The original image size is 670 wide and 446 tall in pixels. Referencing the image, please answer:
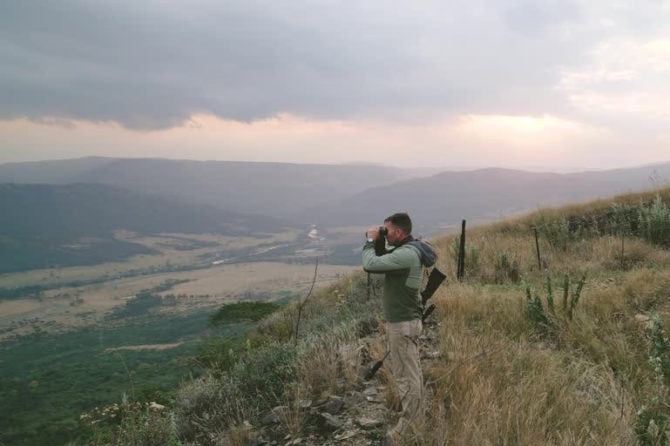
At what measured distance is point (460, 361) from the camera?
16.5 feet

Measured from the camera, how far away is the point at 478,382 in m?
4.59

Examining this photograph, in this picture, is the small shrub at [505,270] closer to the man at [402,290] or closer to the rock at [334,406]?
the man at [402,290]

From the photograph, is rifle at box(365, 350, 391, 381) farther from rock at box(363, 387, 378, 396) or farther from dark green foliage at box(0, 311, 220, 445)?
dark green foliage at box(0, 311, 220, 445)

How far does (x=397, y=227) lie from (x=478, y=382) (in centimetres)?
170

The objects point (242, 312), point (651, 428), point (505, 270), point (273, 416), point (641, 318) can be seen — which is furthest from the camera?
point (242, 312)

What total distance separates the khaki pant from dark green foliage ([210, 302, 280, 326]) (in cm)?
1640

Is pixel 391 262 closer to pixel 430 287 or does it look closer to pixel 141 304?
pixel 430 287

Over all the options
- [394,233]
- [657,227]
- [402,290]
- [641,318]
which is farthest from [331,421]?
[657,227]

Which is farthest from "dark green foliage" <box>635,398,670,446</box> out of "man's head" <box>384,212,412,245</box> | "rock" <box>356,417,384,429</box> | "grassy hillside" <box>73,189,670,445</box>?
"man's head" <box>384,212,412,245</box>

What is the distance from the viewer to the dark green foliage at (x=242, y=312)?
21047mm

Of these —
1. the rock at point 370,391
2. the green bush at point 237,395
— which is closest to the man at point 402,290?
the rock at point 370,391

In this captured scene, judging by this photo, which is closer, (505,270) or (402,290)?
(402,290)

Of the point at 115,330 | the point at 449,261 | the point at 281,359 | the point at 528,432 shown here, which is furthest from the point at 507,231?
the point at 115,330

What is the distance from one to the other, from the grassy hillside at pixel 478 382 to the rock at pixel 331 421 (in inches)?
0.6
